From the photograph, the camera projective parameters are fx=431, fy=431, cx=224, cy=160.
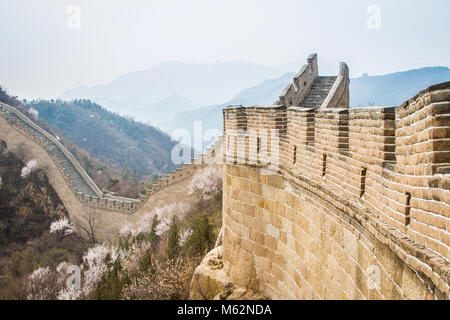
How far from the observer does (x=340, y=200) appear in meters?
3.76

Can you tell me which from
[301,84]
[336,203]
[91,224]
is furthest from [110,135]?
[336,203]

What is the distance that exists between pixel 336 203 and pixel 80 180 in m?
36.3

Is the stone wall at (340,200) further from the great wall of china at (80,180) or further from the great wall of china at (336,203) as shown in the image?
the great wall of china at (80,180)

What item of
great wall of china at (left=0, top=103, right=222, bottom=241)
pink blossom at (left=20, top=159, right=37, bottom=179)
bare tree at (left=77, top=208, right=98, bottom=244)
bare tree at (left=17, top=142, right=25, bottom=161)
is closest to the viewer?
great wall of china at (left=0, top=103, right=222, bottom=241)

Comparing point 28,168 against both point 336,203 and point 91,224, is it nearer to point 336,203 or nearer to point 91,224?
point 91,224

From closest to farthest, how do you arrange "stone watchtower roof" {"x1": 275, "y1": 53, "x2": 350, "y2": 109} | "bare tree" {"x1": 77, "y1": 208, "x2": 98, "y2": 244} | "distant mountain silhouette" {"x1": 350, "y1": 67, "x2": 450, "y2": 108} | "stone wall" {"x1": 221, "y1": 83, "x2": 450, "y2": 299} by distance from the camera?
"stone wall" {"x1": 221, "y1": 83, "x2": 450, "y2": 299}, "stone watchtower roof" {"x1": 275, "y1": 53, "x2": 350, "y2": 109}, "distant mountain silhouette" {"x1": 350, "y1": 67, "x2": 450, "y2": 108}, "bare tree" {"x1": 77, "y1": 208, "x2": 98, "y2": 244}

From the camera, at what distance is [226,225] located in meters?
7.05

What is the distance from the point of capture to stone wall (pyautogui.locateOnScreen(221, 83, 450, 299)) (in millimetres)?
2320

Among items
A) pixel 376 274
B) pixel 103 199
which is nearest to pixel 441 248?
pixel 376 274

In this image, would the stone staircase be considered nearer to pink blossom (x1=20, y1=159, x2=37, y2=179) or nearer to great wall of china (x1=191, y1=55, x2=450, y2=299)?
great wall of china (x1=191, y1=55, x2=450, y2=299)

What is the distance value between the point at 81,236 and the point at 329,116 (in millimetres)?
31590

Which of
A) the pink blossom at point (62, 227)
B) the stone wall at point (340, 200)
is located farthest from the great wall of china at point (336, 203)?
the pink blossom at point (62, 227)

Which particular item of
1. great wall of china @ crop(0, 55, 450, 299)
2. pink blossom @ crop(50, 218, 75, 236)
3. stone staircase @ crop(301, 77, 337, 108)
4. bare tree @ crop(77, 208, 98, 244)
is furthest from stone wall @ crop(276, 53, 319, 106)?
pink blossom @ crop(50, 218, 75, 236)

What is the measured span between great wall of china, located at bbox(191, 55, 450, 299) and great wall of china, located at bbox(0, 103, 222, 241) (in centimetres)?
2067
